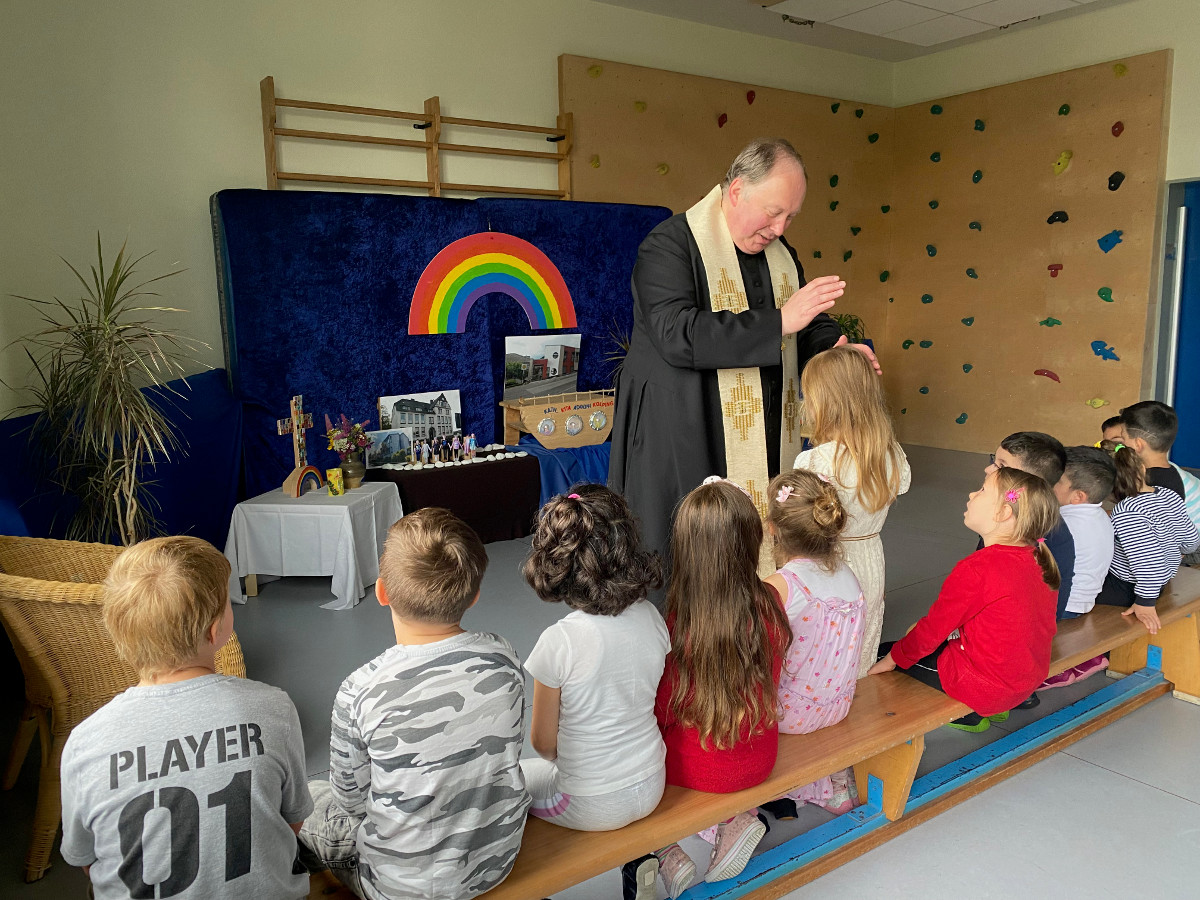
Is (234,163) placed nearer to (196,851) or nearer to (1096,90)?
(196,851)

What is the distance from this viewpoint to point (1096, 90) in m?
6.14

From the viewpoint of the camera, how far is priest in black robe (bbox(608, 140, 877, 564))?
202 centimetres

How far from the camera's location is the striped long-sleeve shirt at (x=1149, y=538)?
2.64m

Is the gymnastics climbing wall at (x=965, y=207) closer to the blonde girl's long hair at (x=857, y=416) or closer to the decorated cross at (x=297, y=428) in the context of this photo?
the decorated cross at (x=297, y=428)

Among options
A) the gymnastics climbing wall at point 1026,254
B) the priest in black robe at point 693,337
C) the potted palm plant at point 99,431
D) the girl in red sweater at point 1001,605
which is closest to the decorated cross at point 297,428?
the potted palm plant at point 99,431

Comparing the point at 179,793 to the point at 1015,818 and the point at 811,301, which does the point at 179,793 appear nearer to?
the point at 811,301

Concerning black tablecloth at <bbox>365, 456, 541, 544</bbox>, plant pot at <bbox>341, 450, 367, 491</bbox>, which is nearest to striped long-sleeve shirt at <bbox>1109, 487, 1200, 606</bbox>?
black tablecloth at <bbox>365, 456, 541, 544</bbox>

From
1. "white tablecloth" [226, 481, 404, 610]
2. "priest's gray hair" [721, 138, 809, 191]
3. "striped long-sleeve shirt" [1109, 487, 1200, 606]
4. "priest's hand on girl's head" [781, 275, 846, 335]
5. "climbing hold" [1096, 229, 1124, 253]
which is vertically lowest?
"white tablecloth" [226, 481, 404, 610]

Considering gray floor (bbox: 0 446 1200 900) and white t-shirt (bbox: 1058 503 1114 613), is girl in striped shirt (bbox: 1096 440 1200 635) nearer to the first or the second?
white t-shirt (bbox: 1058 503 1114 613)

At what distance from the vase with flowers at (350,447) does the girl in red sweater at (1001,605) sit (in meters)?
2.92

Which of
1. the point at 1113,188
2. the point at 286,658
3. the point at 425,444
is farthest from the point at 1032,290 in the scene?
the point at 286,658

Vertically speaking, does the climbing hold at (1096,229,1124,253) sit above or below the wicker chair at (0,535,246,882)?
above

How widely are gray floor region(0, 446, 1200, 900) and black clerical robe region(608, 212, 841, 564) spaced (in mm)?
895

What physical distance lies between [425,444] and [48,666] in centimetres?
283
